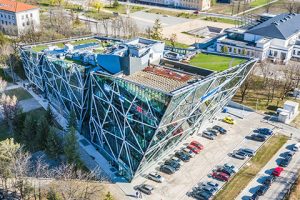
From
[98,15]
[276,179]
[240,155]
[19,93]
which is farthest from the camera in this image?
[98,15]

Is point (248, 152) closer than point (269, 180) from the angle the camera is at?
No

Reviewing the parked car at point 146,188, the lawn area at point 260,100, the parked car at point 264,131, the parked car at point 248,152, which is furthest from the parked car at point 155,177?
the lawn area at point 260,100

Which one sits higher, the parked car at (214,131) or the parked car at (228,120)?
the parked car at (228,120)

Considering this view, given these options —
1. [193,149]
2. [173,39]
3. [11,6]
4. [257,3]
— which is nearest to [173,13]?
[173,39]

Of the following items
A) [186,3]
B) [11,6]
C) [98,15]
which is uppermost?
[11,6]

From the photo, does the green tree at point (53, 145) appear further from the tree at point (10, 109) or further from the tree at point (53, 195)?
the tree at point (10, 109)

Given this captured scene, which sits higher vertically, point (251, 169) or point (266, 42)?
point (266, 42)

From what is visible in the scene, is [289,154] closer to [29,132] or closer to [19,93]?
[29,132]
